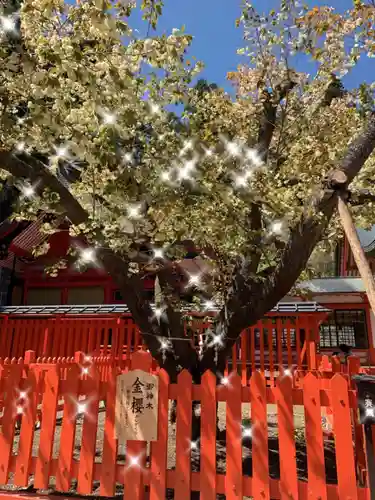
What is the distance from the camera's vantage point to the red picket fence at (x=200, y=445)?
3.20m

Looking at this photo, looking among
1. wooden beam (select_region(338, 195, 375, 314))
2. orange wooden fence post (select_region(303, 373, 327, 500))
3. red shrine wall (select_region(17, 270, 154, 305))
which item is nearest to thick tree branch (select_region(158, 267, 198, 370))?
orange wooden fence post (select_region(303, 373, 327, 500))

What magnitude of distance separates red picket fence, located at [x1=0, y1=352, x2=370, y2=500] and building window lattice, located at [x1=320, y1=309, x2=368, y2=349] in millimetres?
18238

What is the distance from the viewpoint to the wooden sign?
3539mm

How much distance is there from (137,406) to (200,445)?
66 centimetres

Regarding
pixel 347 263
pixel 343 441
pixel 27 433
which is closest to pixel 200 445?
pixel 343 441

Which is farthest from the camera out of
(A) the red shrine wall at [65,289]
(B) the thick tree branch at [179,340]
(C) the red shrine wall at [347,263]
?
(C) the red shrine wall at [347,263]

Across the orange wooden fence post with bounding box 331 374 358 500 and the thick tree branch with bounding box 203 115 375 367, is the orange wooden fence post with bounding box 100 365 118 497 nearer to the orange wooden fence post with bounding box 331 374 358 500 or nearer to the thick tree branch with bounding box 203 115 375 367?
the thick tree branch with bounding box 203 115 375 367

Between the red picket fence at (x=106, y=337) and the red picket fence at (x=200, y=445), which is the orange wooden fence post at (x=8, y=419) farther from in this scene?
the red picket fence at (x=106, y=337)

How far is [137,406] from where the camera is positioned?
358 cm

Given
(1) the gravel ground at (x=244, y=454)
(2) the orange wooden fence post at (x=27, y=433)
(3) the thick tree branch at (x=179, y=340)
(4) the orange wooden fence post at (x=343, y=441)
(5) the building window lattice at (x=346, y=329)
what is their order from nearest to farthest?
1. (4) the orange wooden fence post at (x=343, y=441)
2. (2) the orange wooden fence post at (x=27, y=433)
3. (1) the gravel ground at (x=244, y=454)
4. (3) the thick tree branch at (x=179, y=340)
5. (5) the building window lattice at (x=346, y=329)

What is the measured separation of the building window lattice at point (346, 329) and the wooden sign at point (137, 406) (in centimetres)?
1911

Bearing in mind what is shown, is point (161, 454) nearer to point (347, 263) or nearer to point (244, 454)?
point (244, 454)

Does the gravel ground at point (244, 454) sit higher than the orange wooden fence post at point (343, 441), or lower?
lower

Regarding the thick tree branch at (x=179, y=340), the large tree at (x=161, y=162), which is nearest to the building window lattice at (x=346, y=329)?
the large tree at (x=161, y=162)
